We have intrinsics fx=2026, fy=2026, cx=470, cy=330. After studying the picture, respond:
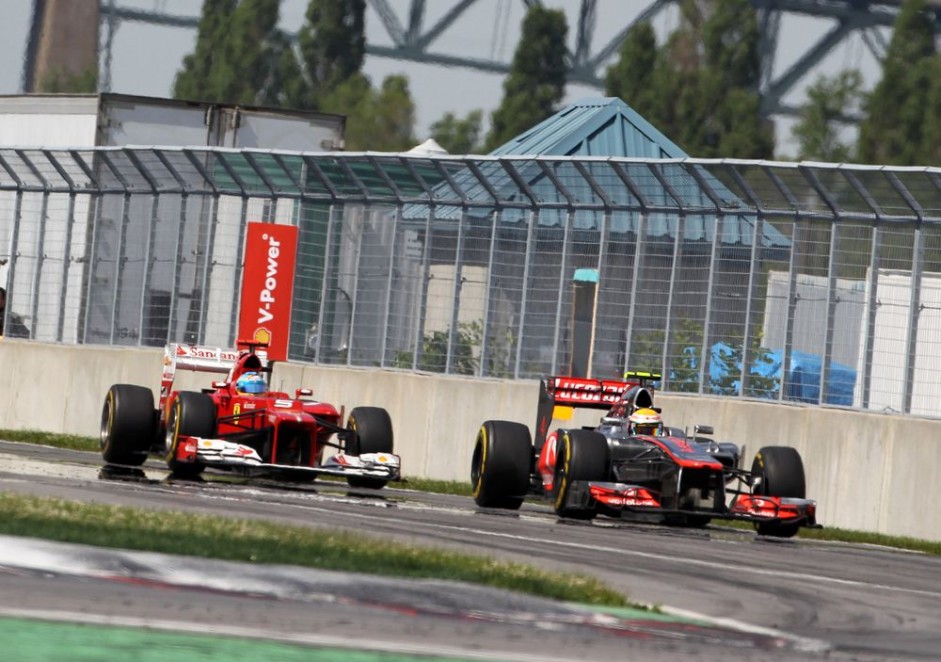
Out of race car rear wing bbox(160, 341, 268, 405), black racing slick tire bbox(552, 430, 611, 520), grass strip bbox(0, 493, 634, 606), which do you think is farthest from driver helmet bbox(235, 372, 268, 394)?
grass strip bbox(0, 493, 634, 606)

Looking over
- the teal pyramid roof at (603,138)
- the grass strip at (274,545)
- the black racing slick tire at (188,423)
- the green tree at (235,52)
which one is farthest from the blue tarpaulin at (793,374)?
the green tree at (235,52)

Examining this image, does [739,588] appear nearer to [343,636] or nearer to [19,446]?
[343,636]

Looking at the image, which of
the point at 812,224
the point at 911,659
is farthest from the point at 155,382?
the point at 911,659

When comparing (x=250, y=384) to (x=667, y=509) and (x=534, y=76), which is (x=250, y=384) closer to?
(x=667, y=509)

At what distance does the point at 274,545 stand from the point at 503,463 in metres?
6.42

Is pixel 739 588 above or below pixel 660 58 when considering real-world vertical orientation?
below

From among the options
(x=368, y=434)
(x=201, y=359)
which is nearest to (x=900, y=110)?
(x=201, y=359)

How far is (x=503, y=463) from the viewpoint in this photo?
17.6 metres

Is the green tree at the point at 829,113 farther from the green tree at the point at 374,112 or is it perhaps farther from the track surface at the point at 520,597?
the track surface at the point at 520,597

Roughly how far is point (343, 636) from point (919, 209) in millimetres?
12362

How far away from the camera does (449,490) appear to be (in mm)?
21234

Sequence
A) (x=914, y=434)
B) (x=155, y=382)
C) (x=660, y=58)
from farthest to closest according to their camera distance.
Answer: (x=660, y=58) < (x=155, y=382) < (x=914, y=434)

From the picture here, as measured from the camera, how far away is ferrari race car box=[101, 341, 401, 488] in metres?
17.8

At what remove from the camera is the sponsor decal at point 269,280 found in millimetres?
24797
